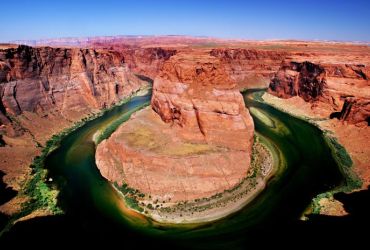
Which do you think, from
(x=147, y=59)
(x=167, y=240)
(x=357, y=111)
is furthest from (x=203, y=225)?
(x=147, y=59)

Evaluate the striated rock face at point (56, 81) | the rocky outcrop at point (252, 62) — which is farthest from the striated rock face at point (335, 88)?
the striated rock face at point (56, 81)

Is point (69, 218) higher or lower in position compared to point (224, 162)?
lower

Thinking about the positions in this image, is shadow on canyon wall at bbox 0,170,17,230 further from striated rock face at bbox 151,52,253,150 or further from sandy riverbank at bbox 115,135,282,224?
striated rock face at bbox 151,52,253,150

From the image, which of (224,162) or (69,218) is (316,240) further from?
(69,218)

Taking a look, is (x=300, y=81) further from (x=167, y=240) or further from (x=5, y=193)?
(x=5, y=193)

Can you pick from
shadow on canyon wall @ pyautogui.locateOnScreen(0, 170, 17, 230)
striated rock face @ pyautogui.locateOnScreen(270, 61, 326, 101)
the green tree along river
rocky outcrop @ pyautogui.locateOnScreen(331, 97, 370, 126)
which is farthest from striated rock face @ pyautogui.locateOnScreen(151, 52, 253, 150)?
striated rock face @ pyautogui.locateOnScreen(270, 61, 326, 101)

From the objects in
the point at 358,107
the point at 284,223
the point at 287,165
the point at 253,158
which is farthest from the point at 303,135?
the point at 284,223
